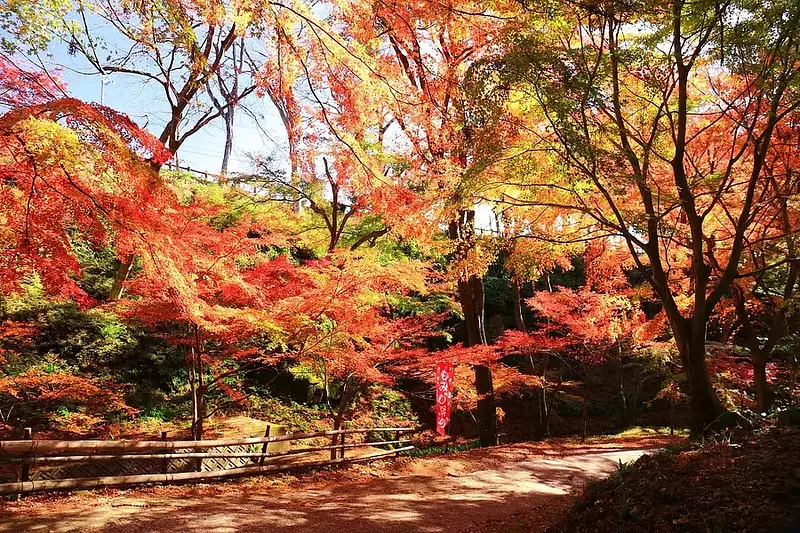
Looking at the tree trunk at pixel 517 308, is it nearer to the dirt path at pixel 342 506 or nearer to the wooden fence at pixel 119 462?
the dirt path at pixel 342 506

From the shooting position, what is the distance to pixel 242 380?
539 inches

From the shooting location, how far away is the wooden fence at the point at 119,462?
5754 mm

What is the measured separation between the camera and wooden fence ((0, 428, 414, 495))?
5.75 meters

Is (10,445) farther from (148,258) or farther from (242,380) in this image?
(242,380)

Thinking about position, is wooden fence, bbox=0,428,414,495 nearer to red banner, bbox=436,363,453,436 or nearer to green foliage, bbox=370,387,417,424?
red banner, bbox=436,363,453,436

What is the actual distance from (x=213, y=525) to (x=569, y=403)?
1756 centimetres

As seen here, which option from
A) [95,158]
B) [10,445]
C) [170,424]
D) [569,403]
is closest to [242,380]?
[170,424]

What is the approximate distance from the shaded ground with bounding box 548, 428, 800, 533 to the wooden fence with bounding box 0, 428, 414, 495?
17.3 feet

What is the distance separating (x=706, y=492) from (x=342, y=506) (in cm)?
425

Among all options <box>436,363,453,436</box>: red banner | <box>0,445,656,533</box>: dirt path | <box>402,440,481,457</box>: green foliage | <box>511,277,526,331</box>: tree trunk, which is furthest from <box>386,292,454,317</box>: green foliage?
<box>0,445,656,533</box>: dirt path

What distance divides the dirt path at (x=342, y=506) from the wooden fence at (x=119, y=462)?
224 millimetres

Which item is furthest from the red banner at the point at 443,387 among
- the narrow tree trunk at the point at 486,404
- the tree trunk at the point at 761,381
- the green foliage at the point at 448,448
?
the tree trunk at the point at 761,381

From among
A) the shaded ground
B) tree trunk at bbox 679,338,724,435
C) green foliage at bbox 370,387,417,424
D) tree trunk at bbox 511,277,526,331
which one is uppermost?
tree trunk at bbox 511,277,526,331

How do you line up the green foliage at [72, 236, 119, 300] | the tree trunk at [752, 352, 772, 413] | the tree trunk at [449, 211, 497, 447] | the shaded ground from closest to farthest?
the shaded ground, the tree trunk at [752, 352, 772, 413], the tree trunk at [449, 211, 497, 447], the green foliage at [72, 236, 119, 300]
